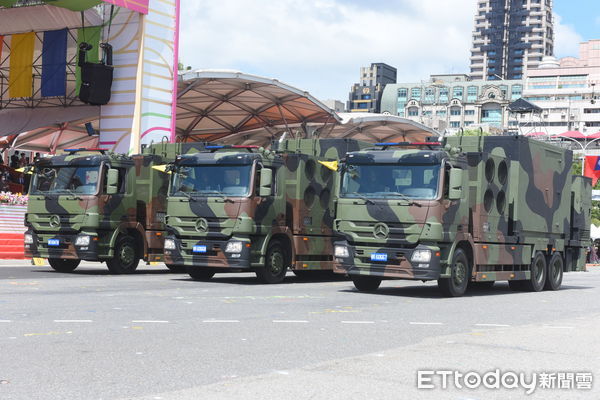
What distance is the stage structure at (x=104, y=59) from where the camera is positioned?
116 feet

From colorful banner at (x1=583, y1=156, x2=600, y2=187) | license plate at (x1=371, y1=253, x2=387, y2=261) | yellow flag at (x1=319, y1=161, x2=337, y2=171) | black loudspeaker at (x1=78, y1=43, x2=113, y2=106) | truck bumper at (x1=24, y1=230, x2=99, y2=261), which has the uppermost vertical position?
black loudspeaker at (x1=78, y1=43, x2=113, y2=106)

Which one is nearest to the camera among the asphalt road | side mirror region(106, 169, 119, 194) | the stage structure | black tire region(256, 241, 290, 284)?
the asphalt road

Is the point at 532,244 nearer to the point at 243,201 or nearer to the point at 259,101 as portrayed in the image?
the point at 243,201

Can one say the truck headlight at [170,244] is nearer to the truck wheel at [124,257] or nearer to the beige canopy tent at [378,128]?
the truck wheel at [124,257]

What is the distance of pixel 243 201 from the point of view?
18.9 metres

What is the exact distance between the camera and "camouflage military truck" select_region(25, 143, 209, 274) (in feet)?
70.2

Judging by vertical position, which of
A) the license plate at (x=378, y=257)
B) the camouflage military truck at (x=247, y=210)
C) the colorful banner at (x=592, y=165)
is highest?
the colorful banner at (x=592, y=165)

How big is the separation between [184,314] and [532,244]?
32.6 feet

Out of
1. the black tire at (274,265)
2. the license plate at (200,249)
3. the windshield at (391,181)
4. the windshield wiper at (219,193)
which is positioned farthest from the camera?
the black tire at (274,265)

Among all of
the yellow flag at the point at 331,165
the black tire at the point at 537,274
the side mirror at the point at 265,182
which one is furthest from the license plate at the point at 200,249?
the black tire at the point at 537,274

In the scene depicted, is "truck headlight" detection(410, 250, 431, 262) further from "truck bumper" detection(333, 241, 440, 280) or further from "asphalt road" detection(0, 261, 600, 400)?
"asphalt road" detection(0, 261, 600, 400)

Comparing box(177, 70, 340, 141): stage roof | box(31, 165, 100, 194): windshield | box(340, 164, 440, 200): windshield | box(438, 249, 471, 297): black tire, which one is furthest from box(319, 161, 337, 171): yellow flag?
box(177, 70, 340, 141): stage roof

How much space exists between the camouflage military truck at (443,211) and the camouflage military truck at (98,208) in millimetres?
6003

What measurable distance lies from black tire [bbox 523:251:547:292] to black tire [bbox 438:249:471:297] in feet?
10.0
